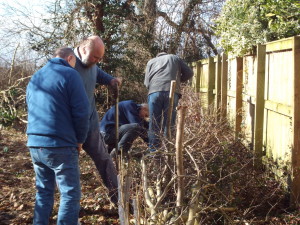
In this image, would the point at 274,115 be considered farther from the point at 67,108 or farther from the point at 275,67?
the point at 67,108

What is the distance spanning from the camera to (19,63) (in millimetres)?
13328

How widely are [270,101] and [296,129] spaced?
1089mm

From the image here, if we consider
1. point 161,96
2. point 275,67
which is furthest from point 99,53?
point 161,96

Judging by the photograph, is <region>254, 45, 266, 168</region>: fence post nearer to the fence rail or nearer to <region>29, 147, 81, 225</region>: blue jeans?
the fence rail

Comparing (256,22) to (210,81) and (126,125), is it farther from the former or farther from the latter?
(210,81)

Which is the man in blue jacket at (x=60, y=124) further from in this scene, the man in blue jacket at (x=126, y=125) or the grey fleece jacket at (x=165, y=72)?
the grey fleece jacket at (x=165, y=72)

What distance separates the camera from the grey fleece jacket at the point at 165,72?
6.87 metres

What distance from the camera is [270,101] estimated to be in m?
5.05

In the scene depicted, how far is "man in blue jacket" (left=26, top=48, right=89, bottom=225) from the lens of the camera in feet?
11.3

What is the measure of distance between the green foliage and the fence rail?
27 cm

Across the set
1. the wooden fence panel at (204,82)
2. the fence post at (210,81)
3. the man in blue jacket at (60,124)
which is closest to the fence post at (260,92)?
the man in blue jacket at (60,124)

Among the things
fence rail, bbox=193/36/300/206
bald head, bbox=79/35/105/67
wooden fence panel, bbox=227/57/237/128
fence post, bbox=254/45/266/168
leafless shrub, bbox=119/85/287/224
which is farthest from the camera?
wooden fence panel, bbox=227/57/237/128

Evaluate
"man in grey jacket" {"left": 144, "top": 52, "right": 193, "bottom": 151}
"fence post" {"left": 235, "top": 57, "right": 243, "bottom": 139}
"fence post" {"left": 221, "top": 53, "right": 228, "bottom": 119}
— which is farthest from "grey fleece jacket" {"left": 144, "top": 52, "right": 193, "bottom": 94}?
"fence post" {"left": 221, "top": 53, "right": 228, "bottom": 119}

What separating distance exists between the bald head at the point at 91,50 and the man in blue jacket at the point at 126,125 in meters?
1.53
